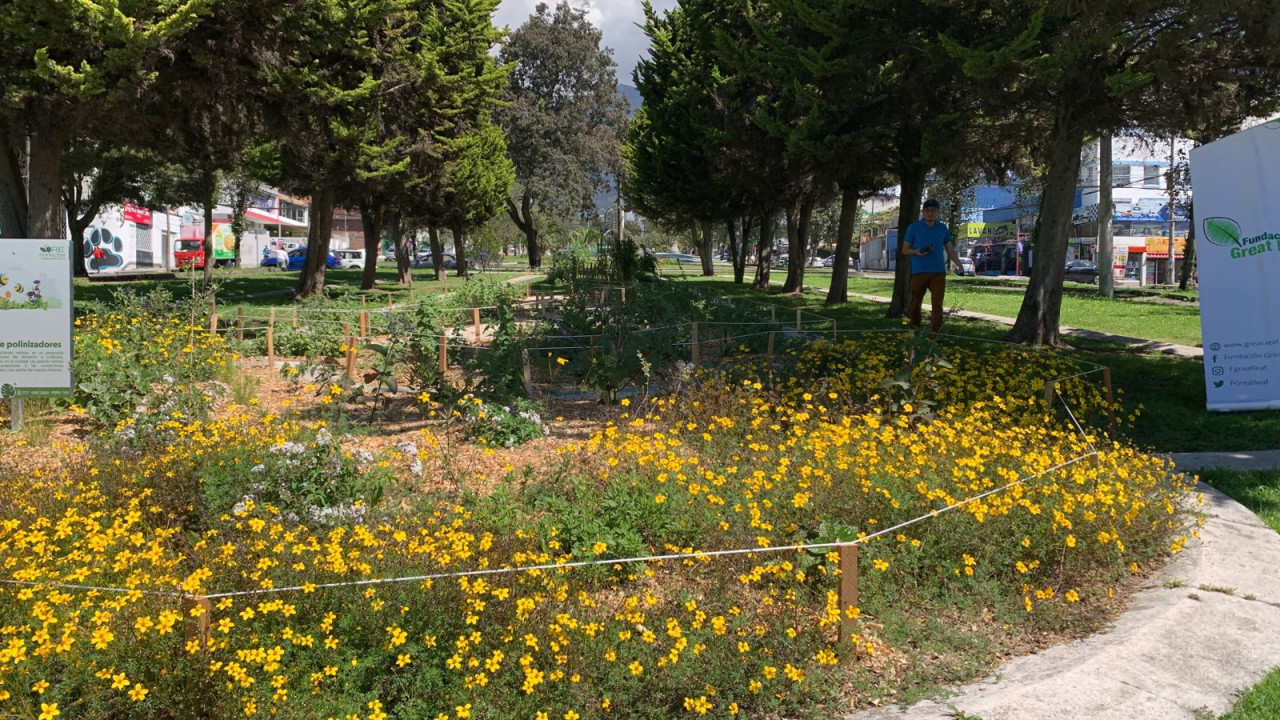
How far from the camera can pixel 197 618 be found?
3.68 meters

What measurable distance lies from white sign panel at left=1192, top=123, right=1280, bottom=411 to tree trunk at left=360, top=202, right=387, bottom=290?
26.5 m

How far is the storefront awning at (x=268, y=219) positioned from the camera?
261 ft

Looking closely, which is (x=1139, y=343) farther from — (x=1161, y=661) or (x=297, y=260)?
(x=297, y=260)

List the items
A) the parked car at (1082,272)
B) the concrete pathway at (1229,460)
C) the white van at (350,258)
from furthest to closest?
1. the white van at (350,258)
2. the parked car at (1082,272)
3. the concrete pathway at (1229,460)

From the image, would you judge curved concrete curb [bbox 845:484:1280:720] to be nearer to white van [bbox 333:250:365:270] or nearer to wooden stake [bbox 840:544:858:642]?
wooden stake [bbox 840:544:858:642]

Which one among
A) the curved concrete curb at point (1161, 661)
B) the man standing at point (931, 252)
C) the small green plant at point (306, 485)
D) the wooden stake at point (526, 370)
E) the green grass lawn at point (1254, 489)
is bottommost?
the curved concrete curb at point (1161, 661)

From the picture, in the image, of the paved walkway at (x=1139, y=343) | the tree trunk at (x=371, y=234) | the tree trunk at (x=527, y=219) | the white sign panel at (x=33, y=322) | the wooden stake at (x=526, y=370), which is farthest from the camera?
the tree trunk at (x=527, y=219)

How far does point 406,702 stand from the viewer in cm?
371

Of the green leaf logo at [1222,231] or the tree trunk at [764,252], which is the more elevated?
the tree trunk at [764,252]

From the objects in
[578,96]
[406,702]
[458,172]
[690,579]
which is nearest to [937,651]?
[690,579]

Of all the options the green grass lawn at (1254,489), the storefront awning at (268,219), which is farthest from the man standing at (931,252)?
the storefront awning at (268,219)

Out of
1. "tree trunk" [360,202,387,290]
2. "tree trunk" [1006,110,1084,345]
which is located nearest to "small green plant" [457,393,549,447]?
"tree trunk" [1006,110,1084,345]

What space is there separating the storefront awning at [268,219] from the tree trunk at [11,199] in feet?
207

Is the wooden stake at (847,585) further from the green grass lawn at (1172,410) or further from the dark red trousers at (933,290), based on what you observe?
the dark red trousers at (933,290)
